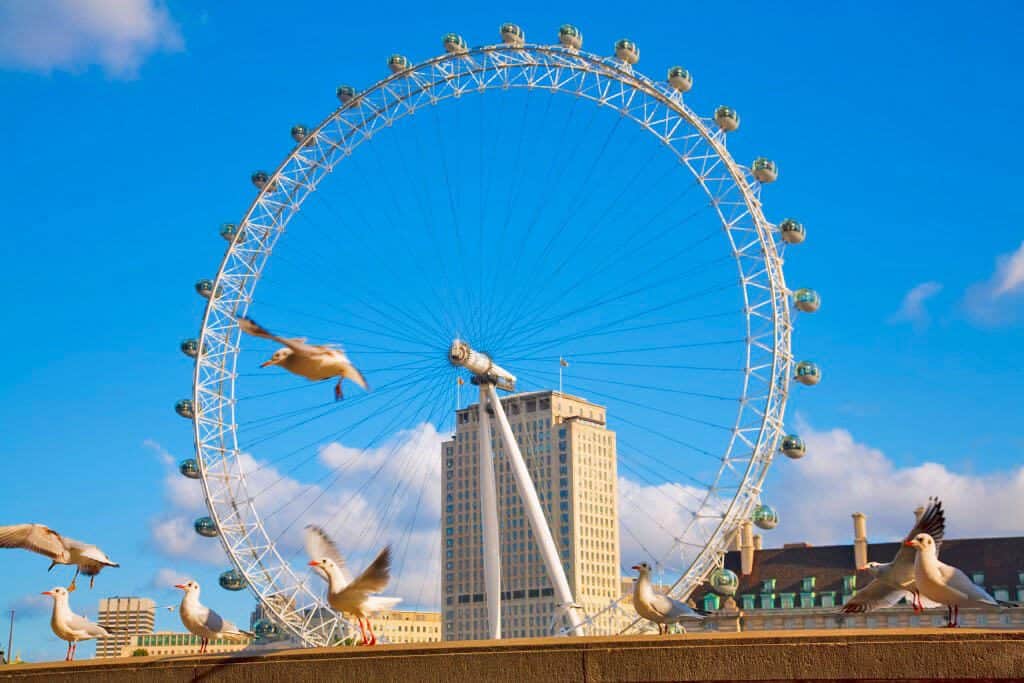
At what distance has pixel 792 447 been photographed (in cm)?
4600

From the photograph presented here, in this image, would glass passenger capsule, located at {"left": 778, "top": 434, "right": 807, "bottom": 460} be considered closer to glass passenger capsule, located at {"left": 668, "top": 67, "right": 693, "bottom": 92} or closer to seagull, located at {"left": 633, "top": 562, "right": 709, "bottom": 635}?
glass passenger capsule, located at {"left": 668, "top": 67, "right": 693, "bottom": 92}

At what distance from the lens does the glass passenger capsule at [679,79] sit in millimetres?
47469

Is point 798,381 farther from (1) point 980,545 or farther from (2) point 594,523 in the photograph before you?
(2) point 594,523

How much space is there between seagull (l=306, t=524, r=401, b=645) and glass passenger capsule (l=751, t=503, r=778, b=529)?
96.6 ft

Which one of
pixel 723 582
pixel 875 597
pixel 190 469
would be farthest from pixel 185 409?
pixel 875 597

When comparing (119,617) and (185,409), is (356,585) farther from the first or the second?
(119,617)

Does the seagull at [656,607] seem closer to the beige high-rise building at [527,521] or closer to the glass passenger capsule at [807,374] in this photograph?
the glass passenger capsule at [807,374]

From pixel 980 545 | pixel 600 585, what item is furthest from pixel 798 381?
pixel 600 585

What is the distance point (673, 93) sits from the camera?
47.6m

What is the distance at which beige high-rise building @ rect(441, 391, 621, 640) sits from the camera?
134875 millimetres

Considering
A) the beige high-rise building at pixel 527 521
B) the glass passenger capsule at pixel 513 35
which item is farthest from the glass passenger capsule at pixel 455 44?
the beige high-rise building at pixel 527 521

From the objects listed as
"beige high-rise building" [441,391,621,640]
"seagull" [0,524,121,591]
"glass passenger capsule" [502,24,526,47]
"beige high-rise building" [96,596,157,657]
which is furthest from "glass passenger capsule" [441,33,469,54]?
"beige high-rise building" [441,391,621,640]

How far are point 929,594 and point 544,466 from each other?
125088mm

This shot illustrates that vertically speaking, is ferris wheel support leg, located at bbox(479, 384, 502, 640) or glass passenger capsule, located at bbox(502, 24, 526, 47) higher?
glass passenger capsule, located at bbox(502, 24, 526, 47)
